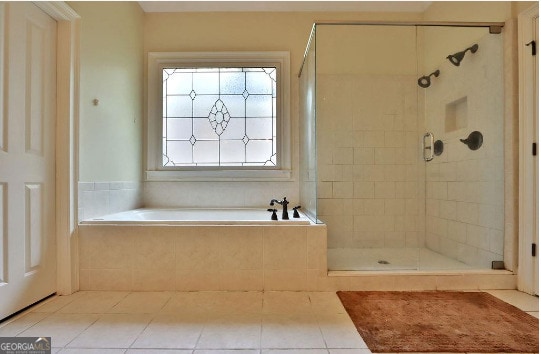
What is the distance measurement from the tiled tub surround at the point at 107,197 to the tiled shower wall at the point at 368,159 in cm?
169

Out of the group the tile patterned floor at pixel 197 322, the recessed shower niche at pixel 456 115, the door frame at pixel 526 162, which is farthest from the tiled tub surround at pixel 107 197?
the door frame at pixel 526 162

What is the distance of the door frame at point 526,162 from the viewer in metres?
1.97

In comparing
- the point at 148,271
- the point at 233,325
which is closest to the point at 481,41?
the point at 233,325

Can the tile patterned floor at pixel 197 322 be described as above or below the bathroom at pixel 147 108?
below

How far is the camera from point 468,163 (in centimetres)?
240

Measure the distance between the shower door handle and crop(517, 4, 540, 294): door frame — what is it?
0.66 meters

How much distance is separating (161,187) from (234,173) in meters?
0.72

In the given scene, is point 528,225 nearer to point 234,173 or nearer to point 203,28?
point 234,173

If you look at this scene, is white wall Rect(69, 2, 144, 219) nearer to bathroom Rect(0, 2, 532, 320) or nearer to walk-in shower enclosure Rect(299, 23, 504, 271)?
bathroom Rect(0, 2, 532, 320)

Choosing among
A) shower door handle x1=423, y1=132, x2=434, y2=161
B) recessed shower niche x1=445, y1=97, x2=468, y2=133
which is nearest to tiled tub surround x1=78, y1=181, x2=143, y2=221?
shower door handle x1=423, y1=132, x2=434, y2=161

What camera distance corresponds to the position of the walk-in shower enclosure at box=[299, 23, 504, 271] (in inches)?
91.9

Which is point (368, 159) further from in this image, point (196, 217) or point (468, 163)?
point (196, 217)

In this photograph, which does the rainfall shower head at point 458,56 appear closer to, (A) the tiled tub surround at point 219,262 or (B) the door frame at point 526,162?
(B) the door frame at point 526,162

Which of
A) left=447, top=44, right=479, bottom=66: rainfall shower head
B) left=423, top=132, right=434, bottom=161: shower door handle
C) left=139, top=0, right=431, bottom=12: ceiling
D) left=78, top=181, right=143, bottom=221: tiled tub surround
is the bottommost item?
left=78, top=181, right=143, bottom=221: tiled tub surround
